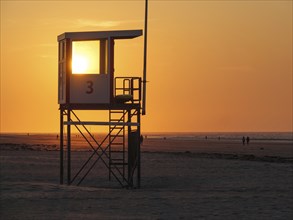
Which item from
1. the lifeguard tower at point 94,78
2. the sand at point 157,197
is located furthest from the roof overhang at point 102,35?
the sand at point 157,197

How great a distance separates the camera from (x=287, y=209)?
20.4 meters

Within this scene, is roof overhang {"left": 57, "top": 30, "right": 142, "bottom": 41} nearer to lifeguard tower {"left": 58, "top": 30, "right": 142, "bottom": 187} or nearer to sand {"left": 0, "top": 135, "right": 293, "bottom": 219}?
lifeguard tower {"left": 58, "top": 30, "right": 142, "bottom": 187}

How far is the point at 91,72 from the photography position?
87.2 feet

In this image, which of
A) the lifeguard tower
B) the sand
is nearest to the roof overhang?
the lifeguard tower

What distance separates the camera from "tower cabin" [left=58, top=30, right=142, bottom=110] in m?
26.2

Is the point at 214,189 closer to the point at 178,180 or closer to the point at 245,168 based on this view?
the point at 178,180

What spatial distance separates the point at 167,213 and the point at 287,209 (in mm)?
4045

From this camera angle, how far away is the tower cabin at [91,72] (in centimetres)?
2622

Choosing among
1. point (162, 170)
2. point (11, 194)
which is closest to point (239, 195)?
point (11, 194)

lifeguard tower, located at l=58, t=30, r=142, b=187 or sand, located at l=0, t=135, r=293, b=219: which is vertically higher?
lifeguard tower, located at l=58, t=30, r=142, b=187

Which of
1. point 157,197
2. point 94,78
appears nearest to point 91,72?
point 94,78

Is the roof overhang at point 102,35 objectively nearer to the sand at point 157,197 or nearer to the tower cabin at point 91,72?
the tower cabin at point 91,72

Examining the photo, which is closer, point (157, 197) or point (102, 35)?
point (157, 197)

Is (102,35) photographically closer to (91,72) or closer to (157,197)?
(91,72)
